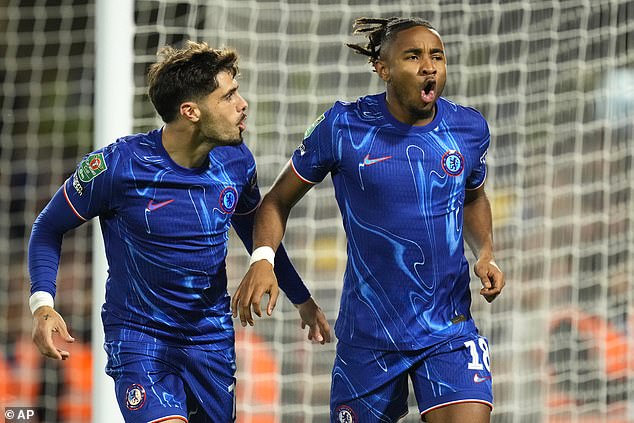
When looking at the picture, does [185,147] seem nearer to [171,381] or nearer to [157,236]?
[157,236]

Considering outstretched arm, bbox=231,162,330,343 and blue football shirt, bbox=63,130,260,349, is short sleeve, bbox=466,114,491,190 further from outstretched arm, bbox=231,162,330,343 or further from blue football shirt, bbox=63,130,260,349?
blue football shirt, bbox=63,130,260,349

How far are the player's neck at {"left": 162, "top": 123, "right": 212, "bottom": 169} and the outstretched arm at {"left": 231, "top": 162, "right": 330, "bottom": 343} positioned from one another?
0.27m

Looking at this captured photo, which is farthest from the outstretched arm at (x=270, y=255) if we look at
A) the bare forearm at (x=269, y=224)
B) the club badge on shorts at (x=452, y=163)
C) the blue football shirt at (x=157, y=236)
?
the club badge on shorts at (x=452, y=163)

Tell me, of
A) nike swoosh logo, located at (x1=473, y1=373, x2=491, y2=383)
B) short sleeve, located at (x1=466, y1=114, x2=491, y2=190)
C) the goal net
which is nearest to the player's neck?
short sleeve, located at (x1=466, y1=114, x2=491, y2=190)

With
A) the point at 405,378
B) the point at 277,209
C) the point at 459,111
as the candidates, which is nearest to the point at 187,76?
the point at 277,209

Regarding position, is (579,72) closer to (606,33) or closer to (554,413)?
(606,33)

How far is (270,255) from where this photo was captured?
11.8 ft

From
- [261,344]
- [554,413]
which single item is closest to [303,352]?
[261,344]

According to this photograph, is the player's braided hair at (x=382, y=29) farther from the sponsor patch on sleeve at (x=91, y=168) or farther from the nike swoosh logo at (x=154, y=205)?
the sponsor patch on sleeve at (x=91, y=168)

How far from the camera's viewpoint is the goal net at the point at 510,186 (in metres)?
6.28

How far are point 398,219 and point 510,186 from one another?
2986mm

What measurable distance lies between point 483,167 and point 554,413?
293 cm

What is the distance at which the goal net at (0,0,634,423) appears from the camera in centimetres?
628

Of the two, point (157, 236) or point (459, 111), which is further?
point (459, 111)
